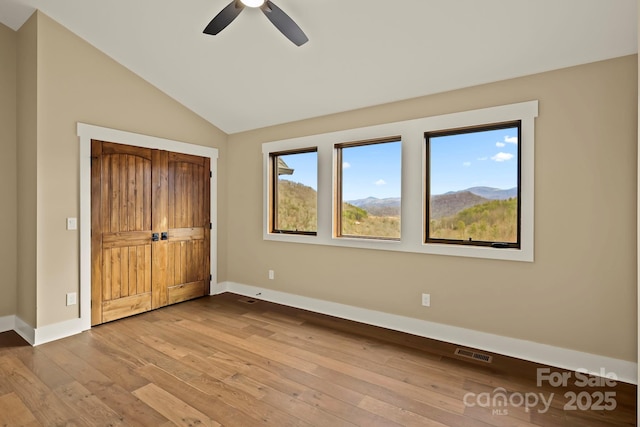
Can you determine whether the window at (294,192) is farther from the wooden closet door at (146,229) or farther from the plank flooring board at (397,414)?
the plank flooring board at (397,414)

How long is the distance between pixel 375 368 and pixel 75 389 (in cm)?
227

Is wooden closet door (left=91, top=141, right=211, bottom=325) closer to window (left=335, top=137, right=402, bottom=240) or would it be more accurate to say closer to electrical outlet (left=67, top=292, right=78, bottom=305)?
electrical outlet (left=67, top=292, right=78, bottom=305)

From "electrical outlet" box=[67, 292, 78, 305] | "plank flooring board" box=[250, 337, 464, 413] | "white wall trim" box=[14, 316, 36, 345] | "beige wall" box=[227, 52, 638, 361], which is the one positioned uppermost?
"beige wall" box=[227, 52, 638, 361]

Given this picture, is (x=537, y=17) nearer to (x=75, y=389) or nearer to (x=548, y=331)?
(x=548, y=331)

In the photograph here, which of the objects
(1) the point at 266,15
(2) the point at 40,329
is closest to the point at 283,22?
(1) the point at 266,15

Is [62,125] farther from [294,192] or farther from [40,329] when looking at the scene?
[294,192]

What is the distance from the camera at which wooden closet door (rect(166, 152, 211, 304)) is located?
176 inches

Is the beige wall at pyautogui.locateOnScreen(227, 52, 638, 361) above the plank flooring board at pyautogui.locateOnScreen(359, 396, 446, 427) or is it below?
above

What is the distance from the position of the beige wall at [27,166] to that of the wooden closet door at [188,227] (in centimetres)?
139

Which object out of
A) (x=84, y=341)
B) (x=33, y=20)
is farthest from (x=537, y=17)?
(x=84, y=341)

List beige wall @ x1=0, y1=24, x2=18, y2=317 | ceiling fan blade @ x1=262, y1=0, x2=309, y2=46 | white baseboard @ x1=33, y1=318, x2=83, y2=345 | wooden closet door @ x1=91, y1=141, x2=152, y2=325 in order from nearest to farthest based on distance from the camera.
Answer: ceiling fan blade @ x1=262, y1=0, x2=309, y2=46
white baseboard @ x1=33, y1=318, x2=83, y2=345
beige wall @ x1=0, y1=24, x2=18, y2=317
wooden closet door @ x1=91, y1=141, x2=152, y2=325

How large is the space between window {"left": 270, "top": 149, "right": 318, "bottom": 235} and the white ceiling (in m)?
0.67

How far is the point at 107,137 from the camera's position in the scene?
12.3ft

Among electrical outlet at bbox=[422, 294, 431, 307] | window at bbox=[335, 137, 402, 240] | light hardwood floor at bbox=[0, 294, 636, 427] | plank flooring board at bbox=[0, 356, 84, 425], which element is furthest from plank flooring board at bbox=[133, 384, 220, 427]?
window at bbox=[335, 137, 402, 240]
